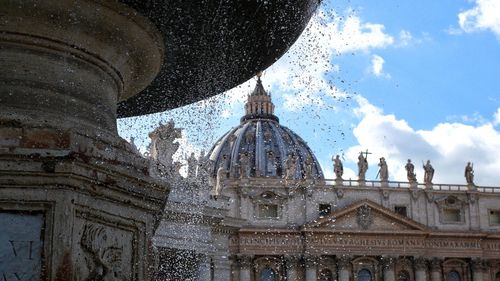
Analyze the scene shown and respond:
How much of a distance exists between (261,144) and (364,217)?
31544 mm

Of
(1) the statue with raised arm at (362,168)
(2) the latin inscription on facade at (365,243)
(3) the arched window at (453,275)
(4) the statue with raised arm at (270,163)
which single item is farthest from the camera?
(4) the statue with raised arm at (270,163)

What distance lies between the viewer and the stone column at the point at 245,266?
40.6m

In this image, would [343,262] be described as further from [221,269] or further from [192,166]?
[192,166]

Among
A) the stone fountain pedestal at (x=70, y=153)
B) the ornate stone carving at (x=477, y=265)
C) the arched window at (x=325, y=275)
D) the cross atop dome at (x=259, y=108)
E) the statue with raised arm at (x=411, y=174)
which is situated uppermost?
the cross atop dome at (x=259, y=108)

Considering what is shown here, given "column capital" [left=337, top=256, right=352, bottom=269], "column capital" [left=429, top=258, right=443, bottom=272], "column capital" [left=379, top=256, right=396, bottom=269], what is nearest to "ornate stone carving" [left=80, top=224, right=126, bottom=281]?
"column capital" [left=337, top=256, right=352, bottom=269]

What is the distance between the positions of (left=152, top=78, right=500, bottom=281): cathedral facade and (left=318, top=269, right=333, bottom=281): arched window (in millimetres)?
56

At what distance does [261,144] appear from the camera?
72.6 metres

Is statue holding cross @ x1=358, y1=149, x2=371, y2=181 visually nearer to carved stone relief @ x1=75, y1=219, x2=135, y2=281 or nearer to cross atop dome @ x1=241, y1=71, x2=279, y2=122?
cross atop dome @ x1=241, y1=71, x2=279, y2=122

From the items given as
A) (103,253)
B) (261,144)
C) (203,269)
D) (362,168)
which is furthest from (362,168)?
(103,253)

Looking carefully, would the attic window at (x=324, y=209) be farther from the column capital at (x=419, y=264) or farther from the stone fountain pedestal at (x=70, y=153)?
the stone fountain pedestal at (x=70, y=153)

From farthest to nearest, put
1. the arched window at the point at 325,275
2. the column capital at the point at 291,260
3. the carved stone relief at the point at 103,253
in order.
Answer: the arched window at the point at 325,275
the column capital at the point at 291,260
the carved stone relief at the point at 103,253

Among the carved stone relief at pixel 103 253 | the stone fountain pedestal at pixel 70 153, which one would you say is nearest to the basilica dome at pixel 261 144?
the stone fountain pedestal at pixel 70 153

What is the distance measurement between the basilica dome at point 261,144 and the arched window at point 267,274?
956 inches

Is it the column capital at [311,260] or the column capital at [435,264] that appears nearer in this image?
the column capital at [311,260]
